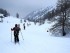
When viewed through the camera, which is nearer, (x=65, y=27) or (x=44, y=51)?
(x=44, y=51)

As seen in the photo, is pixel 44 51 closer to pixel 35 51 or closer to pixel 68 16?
pixel 35 51

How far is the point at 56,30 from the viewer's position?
127 ft

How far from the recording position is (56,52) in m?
11.8

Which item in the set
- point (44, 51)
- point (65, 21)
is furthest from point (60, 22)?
point (44, 51)

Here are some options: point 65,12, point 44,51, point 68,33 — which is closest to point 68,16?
point 65,12

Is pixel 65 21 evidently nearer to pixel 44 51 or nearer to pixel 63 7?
pixel 63 7

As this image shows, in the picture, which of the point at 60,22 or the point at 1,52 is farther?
the point at 60,22

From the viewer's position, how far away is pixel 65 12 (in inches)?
1547

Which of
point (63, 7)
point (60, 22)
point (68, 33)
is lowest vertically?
point (68, 33)

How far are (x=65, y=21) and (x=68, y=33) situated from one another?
108 inches

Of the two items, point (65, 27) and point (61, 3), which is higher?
point (61, 3)

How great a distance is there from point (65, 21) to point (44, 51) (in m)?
27.1

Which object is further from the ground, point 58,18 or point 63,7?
point 63,7

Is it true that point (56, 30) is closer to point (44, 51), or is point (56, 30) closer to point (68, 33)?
point (68, 33)
